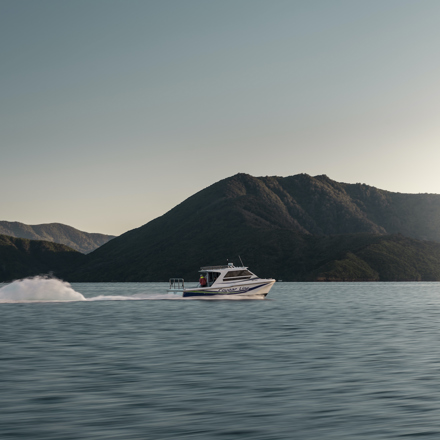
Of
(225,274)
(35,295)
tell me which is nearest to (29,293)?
(35,295)

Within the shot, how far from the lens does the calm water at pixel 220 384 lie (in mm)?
15407

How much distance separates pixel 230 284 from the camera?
231ft

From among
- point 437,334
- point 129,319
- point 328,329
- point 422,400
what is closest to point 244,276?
point 129,319

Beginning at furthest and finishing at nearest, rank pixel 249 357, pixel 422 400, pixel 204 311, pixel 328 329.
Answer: pixel 204 311, pixel 328 329, pixel 249 357, pixel 422 400

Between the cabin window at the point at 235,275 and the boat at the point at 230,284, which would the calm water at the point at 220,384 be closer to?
the boat at the point at 230,284

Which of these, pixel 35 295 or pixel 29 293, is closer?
pixel 29 293

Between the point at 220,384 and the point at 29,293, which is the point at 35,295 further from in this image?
the point at 220,384

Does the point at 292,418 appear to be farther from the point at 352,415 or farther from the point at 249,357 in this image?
the point at 249,357

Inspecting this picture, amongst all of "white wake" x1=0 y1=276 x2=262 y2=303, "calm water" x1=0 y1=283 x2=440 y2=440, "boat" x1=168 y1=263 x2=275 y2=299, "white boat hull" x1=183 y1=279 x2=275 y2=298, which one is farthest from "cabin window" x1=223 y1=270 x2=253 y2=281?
"calm water" x1=0 y1=283 x2=440 y2=440

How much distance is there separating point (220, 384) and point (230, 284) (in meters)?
49.3

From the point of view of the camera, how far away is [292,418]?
53.5 ft

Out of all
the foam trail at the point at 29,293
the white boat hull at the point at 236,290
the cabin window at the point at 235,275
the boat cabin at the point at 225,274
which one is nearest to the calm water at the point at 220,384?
the white boat hull at the point at 236,290

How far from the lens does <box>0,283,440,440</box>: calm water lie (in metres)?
15.4

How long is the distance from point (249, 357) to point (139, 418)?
12.0 meters
